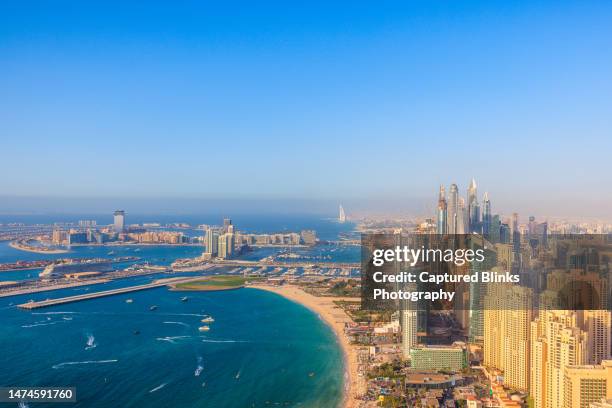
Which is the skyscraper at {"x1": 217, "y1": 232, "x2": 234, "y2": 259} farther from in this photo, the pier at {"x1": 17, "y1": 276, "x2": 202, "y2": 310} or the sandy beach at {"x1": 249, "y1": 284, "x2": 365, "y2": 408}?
the sandy beach at {"x1": 249, "y1": 284, "x2": 365, "y2": 408}

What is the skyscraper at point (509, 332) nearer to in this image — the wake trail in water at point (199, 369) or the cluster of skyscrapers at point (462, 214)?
the wake trail in water at point (199, 369)

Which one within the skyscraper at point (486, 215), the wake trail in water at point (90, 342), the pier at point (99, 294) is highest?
the skyscraper at point (486, 215)

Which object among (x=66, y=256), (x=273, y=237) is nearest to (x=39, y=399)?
(x=66, y=256)

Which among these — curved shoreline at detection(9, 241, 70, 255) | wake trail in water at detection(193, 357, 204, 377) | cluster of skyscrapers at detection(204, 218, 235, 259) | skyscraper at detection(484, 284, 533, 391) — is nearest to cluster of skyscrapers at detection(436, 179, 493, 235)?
skyscraper at detection(484, 284, 533, 391)

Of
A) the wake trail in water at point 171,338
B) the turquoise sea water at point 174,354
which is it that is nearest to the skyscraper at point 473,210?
the turquoise sea water at point 174,354

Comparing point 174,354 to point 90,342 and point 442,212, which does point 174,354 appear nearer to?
point 90,342

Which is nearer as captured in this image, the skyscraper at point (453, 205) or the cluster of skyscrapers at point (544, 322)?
the cluster of skyscrapers at point (544, 322)

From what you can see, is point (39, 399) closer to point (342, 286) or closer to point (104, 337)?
point (104, 337)
